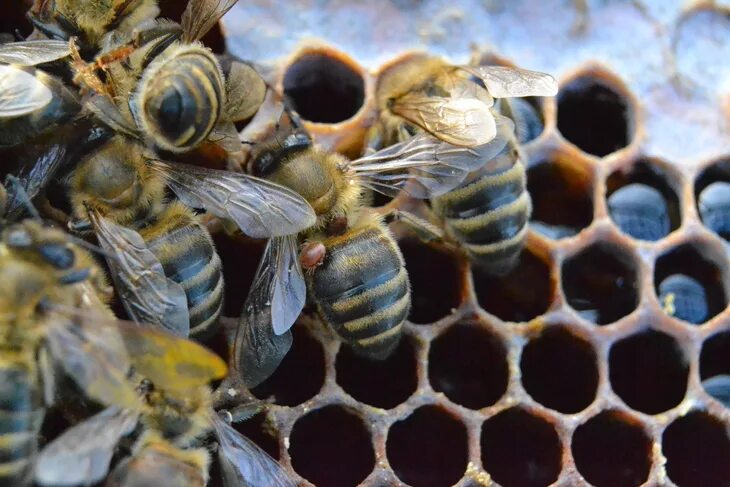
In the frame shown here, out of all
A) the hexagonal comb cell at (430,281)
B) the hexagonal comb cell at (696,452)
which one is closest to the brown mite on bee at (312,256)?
the hexagonal comb cell at (430,281)

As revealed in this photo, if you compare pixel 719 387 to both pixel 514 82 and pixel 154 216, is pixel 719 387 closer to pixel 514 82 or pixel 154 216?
pixel 514 82

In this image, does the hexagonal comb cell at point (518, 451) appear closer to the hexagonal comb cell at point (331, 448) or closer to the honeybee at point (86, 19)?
the hexagonal comb cell at point (331, 448)

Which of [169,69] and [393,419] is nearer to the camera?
[169,69]

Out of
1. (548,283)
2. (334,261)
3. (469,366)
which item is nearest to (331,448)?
(469,366)

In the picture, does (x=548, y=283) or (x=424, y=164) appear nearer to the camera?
(x=424, y=164)

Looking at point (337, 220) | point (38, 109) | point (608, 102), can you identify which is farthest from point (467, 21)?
point (38, 109)

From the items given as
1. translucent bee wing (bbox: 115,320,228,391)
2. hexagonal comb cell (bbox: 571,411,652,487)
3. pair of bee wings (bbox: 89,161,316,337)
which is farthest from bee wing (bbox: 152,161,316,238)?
hexagonal comb cell (bbox: 571,411,652,487)

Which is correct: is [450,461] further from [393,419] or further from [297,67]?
[297,67]
